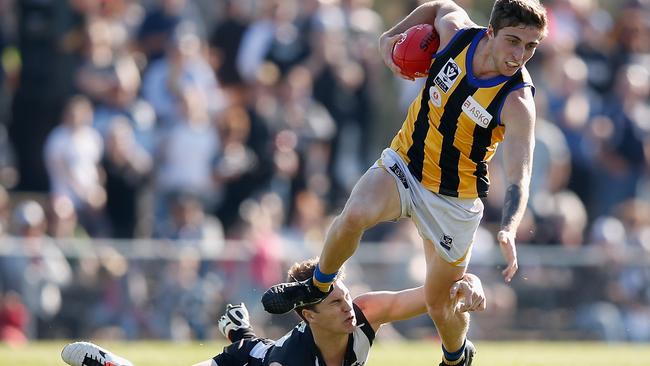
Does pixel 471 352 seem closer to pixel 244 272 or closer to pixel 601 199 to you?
pixel 244 272

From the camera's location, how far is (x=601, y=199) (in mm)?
15312

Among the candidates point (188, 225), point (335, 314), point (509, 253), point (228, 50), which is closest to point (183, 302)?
point (188, 225)

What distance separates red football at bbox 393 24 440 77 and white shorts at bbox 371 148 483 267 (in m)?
0.51

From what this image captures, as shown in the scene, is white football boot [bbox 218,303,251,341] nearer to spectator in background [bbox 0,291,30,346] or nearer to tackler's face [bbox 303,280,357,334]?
tackler's face [bbox 303,280,357,334]

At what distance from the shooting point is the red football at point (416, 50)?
725cm

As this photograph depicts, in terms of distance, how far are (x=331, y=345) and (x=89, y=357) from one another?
1.40 metres

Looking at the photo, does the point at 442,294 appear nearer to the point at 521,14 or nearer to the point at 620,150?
the point at 521,14

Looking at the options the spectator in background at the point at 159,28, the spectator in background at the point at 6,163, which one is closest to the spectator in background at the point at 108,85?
the spectator in background at the point at 159,28

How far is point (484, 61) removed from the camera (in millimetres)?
6957

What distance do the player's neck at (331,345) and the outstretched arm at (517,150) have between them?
4.46 ft

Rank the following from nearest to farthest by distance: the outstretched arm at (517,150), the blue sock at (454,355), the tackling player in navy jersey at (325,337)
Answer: the outstretched arm at (517,150), the tackling player in navy jersey at (325,337), the blue sock at (454,355)

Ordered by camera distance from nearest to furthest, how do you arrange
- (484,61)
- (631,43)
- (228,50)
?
(484,61), (228,50), (631,43)

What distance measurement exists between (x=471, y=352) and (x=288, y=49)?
23.1 feet

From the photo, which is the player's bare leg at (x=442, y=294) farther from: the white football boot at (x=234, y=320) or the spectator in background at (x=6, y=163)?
the spectator in background at (x=6, y=163)
